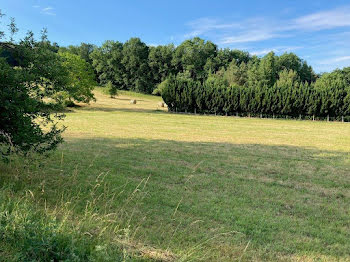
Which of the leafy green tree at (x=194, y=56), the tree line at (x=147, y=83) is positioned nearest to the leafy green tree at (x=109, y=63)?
the tree line at (x=147, y=83)

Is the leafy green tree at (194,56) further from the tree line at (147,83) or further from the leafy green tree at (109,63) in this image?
the leafy green tree at (109,63)

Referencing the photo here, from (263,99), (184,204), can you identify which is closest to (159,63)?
(263,99)

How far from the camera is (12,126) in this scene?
471 cm

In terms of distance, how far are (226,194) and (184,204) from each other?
1.21 metres

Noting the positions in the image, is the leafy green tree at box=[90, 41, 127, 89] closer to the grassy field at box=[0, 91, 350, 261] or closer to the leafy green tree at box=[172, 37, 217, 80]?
the leafy green tree at box=[172, 37, 217, 80]

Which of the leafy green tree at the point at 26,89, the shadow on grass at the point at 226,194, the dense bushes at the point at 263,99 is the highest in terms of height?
the dense bushes at the point at 263,99

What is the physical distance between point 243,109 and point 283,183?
3242 cm

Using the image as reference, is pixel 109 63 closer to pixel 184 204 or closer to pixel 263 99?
pixel 263 99

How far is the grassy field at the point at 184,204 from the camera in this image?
309 centimetres

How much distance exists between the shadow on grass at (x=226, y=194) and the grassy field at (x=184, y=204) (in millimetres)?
21

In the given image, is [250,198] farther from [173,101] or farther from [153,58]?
[153,58]

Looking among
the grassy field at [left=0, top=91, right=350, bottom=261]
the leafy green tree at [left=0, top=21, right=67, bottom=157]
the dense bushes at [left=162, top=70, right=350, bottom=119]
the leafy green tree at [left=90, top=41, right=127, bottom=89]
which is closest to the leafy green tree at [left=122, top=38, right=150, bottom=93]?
the leafy green tree at [left=90, top=41, right=127, bottom=89]

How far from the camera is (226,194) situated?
5820mm

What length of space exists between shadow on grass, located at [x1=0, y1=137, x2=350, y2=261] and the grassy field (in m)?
0.02
